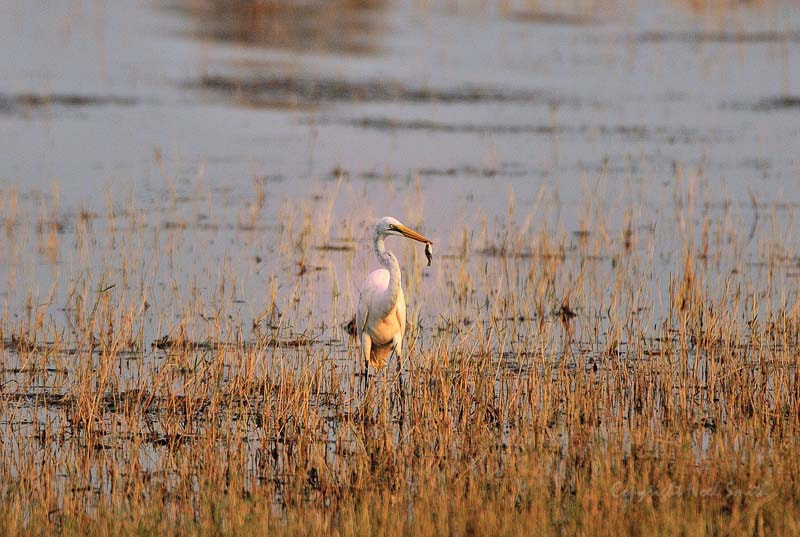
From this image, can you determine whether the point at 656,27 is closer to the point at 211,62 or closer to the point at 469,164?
the point at 211,62

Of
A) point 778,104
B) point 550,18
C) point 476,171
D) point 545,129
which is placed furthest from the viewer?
point 550,18

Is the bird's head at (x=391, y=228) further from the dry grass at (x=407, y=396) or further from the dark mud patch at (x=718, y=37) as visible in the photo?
the dark mud patch at (x=718, y=37)

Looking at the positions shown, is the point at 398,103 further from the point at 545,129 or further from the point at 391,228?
the point at 391,228

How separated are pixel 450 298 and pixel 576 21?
26463 mm

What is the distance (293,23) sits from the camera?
36.7 m

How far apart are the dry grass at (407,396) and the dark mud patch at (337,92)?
10.8 metres

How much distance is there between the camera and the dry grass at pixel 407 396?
6512 mm

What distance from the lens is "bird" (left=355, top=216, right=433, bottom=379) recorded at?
9.61 meters

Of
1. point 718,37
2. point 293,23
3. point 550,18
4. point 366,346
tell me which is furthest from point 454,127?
point 550,18

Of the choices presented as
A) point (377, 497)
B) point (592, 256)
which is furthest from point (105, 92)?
point (377, 497)

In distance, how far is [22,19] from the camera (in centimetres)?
3381

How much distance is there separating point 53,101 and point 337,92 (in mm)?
5335

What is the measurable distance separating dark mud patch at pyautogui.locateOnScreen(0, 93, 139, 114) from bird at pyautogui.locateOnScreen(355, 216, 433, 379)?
13.8 meters

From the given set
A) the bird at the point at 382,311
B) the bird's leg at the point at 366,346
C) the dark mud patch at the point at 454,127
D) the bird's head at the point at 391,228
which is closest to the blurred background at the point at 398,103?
the dark mud patch at the point at 454,127
